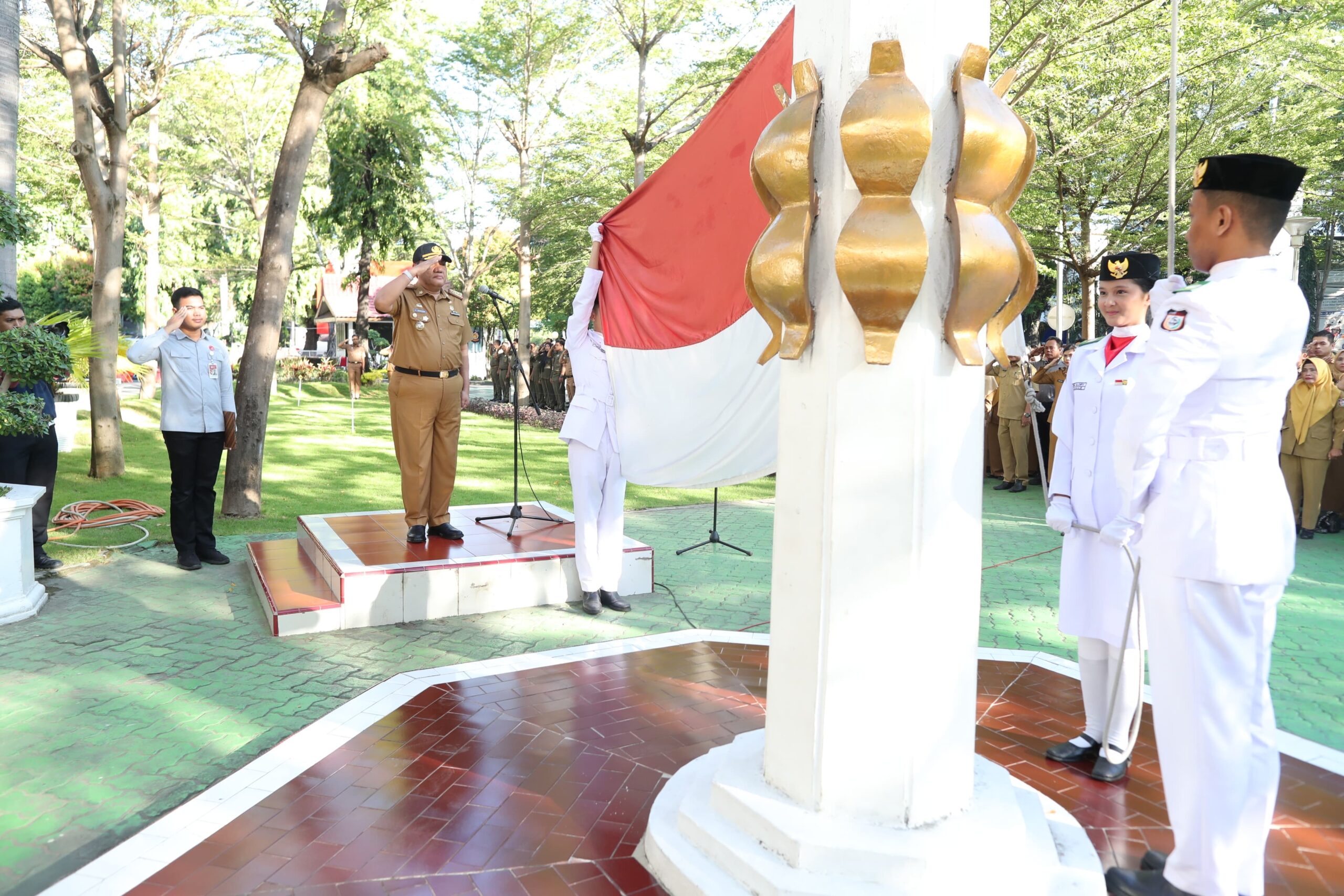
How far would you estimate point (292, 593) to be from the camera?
5773 mm

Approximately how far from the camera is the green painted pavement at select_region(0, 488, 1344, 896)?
3.46 meters

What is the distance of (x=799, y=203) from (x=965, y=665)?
4.64 feet

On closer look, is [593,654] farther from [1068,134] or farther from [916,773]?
[1068,134]

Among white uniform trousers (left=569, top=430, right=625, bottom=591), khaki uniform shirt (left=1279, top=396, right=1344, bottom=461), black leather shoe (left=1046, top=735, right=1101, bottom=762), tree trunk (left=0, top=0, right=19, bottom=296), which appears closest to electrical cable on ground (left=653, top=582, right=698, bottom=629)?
white uniform trousers (left=569, top=430, right=625, bottom=591)

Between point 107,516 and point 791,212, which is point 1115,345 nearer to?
point 791,212

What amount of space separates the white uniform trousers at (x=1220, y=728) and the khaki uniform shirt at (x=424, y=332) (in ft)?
16.2

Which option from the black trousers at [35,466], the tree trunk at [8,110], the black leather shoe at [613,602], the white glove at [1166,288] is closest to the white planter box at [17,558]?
the black trousers at [35,466]

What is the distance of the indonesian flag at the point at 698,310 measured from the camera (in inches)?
169

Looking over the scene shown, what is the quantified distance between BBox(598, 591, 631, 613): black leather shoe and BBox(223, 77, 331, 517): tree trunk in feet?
15.1

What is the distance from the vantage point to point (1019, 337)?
391 centimetres

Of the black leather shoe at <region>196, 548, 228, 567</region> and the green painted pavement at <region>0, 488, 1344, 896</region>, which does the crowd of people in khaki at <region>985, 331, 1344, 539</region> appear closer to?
the green painted pavement at <region>0, 488, 1344, 896</region>

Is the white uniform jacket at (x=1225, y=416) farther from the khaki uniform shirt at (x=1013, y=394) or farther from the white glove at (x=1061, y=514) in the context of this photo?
the khaki uniform shirt at (x=1013, y=394)

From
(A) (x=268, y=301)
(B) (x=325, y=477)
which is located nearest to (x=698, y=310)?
(A) (x=268, y=301)

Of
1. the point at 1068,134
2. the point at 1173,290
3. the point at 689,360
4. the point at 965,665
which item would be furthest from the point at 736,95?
the point at 1068,134
